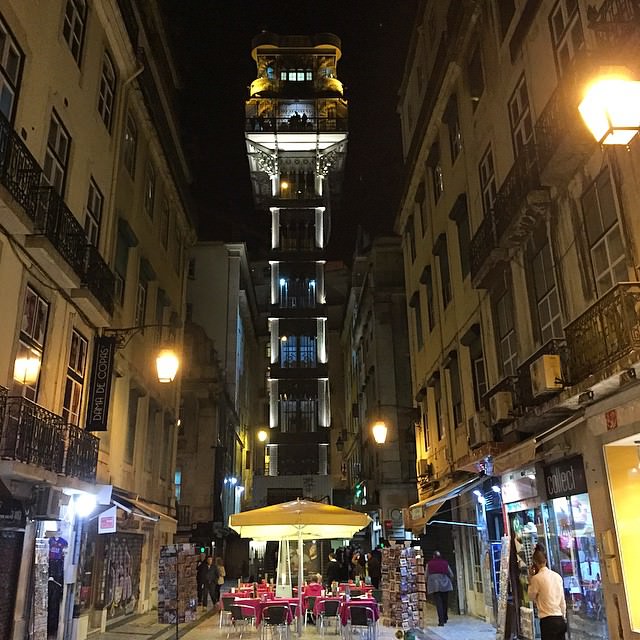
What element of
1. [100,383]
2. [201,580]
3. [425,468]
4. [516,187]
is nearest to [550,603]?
[516,187]

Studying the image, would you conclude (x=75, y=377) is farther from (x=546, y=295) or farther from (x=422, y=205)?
(x=422, y=205)

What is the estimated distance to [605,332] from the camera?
8.20 m

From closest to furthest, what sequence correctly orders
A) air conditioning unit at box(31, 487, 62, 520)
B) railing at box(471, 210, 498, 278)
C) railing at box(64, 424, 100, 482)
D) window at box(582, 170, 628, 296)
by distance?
window at box(582, 170, 628, 296), air conditioning unit at box(31, 487, 62, 520), railing at box(64, 424, 100, 482), railing at box(471, 210, 498, 278)

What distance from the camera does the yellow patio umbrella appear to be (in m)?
12.5

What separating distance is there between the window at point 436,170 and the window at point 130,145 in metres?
9.72

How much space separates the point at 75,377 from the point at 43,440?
3391 mm

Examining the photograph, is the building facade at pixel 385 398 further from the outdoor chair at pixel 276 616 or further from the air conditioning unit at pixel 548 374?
the air conditioning unit at pixel 548 374

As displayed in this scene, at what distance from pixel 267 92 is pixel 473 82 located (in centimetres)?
3213

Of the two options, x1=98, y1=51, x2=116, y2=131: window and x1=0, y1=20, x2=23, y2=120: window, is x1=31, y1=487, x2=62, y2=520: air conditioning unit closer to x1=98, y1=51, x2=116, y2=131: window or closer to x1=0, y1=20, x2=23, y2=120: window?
x1=0, y1=20, x2=23, y2=120: window

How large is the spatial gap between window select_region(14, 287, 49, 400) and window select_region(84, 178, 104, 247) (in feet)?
10.5

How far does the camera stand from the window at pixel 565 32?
10445 mm

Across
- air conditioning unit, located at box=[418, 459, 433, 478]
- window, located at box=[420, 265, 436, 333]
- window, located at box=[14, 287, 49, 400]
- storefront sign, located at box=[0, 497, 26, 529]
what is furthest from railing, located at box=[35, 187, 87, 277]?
air conditioning unit, located at box=[418, 459, 433, 478]

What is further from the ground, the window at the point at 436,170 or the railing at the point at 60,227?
the window at the point at 436,170

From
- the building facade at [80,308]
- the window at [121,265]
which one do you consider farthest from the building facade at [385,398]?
the window at [121,265]
